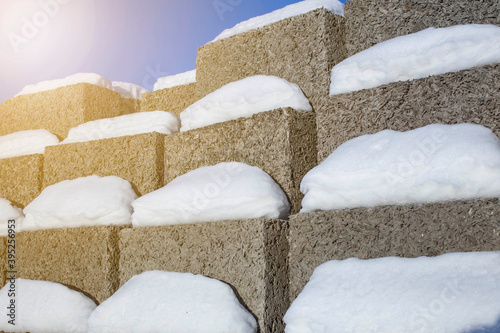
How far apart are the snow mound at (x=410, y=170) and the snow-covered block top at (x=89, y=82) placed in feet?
9.79

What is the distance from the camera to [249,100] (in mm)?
3064

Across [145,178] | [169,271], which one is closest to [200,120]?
[145,178]

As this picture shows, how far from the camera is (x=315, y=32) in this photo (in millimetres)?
3119

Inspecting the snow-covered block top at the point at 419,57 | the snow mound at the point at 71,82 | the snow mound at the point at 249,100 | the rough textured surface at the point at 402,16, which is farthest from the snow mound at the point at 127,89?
the snow-covered block top at the point at 419,57

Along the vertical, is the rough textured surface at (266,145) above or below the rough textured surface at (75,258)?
above

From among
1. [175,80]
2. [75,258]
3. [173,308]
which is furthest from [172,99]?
[173,308]

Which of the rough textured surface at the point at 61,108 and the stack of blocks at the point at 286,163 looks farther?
the rough textured surface at the point at 61,108

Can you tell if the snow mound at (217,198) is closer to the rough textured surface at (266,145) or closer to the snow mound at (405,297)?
the rough textured surface at (266,145)

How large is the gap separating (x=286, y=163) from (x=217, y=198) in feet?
1.49

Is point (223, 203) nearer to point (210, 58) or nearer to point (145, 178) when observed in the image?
point (145, 178)

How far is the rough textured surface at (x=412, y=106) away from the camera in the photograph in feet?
7.99

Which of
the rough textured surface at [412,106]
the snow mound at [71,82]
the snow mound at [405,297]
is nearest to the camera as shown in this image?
the snow mound at [405,297]

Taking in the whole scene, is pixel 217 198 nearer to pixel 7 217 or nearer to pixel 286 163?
pixel 286 163

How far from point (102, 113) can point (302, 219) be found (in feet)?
9.54
